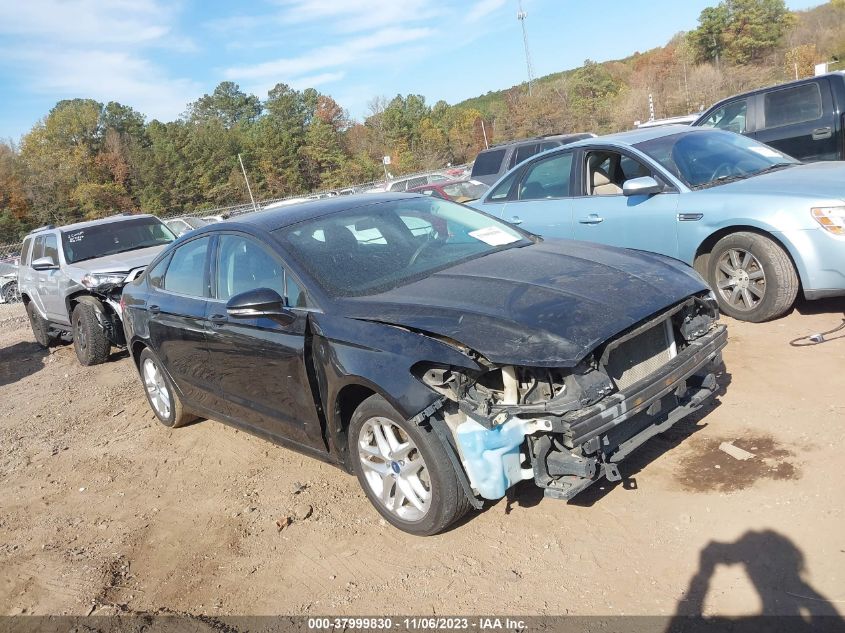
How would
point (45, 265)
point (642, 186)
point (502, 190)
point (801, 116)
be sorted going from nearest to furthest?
point (642, 186), point (502, 190), point (45, 265), point (801, 116)

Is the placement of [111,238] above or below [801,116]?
above

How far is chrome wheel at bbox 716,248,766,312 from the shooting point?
5.45 meters

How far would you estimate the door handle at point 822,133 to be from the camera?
907cm

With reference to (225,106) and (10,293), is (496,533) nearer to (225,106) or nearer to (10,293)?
(10,293)

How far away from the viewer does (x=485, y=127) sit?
76.0m

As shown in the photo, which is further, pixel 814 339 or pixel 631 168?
pixel 631 168

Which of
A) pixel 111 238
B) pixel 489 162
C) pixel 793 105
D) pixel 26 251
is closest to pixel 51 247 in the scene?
pixel 111 238

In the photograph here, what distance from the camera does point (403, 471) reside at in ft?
11.2

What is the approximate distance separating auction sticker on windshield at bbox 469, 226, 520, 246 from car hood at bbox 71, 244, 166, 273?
18.4 ft

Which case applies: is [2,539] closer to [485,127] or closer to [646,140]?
[646,140]

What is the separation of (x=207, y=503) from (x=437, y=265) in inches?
85.7

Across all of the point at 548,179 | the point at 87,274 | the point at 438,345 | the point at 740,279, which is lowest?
the point at 740,279

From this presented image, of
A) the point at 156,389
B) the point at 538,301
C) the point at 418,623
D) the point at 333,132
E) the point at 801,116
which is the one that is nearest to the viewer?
the point at 418,623

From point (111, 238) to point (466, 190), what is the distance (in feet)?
22.8
